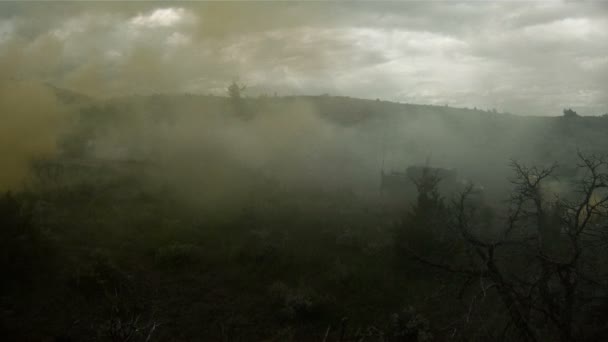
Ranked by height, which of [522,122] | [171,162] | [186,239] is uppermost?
[522,122]

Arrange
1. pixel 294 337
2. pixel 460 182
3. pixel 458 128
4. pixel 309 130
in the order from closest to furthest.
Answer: pixel 294 337 → pixel 460 182 → pixel 309 130 → pixel 458 128

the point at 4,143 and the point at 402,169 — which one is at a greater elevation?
the point at 4,143

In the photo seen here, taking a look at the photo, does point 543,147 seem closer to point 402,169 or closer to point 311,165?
point 402,169

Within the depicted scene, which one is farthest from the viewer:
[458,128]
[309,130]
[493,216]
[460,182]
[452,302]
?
[458,128]

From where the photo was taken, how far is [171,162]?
2936 centimetres

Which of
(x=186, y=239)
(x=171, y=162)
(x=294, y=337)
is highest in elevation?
(x=171, y=162)

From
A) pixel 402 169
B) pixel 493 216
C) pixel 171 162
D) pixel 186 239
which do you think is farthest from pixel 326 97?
pixel 186 239

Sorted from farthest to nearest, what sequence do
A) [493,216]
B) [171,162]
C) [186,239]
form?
[171,162]
[493,216]
[186,239]

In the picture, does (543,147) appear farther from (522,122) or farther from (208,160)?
(208,160)

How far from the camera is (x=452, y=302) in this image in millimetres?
14258

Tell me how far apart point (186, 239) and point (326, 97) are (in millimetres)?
39375

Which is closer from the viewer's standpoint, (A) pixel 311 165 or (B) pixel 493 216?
(B) pixel 493 216

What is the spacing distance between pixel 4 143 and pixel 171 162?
9416 mm

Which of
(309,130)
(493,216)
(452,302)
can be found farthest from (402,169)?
(452,302)
